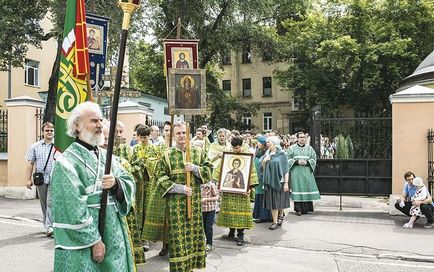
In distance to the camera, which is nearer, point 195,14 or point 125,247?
point 125,247

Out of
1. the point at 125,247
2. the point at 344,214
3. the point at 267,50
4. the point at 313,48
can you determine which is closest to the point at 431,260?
the point at 344,214

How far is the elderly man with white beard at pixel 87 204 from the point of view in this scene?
11.5ft

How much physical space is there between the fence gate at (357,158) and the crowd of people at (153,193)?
0.83m

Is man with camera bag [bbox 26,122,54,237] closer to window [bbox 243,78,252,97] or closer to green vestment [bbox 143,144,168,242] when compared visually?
green vestment [bbox 143,144,168,242]

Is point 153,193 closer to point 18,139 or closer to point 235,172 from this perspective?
point 235,172

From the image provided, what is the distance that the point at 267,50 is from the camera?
1234 inches

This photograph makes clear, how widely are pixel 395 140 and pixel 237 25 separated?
1895 centimetres

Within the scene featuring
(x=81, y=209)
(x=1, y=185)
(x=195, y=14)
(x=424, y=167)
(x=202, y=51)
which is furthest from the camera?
(x=202, y=51)

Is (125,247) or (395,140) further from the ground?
(395,140)

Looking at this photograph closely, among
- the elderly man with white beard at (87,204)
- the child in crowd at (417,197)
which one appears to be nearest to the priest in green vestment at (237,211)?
the child in crowd at (417,197)

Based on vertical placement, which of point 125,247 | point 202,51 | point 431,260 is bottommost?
point 431,260

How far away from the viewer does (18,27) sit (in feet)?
66.7

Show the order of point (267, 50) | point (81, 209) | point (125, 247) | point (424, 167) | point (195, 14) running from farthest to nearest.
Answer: point (267, 50)
point (195, 14)
point (424, 167)
point (125, 247)
point (81, 209)

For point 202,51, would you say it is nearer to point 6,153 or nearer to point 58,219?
point 6,153
